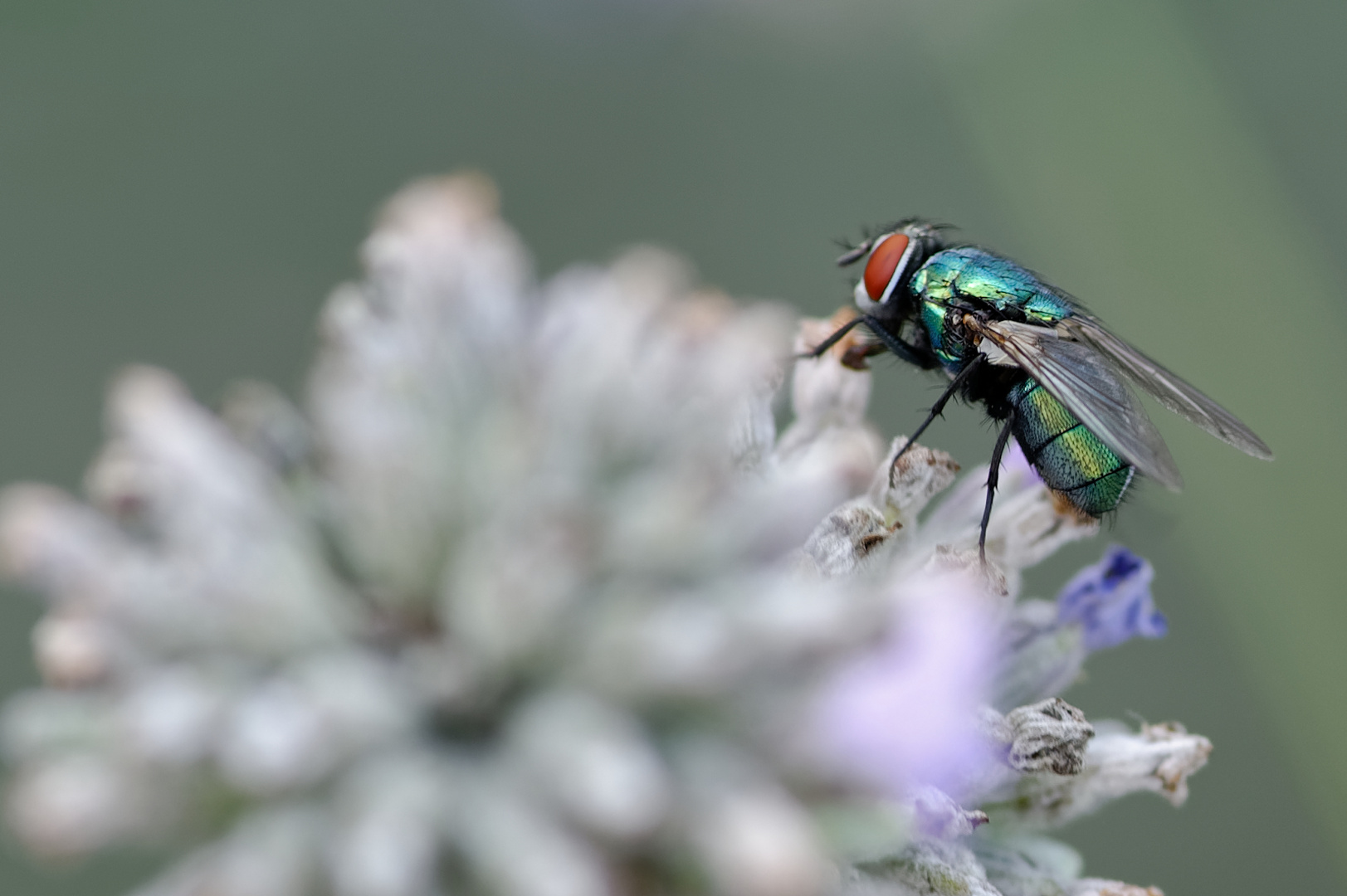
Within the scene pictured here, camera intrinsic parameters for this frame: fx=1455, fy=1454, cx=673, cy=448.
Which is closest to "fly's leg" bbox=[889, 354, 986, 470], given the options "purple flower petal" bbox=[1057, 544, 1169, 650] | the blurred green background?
"purple flower petal" bbox=[1057, 544, 1169, 650]

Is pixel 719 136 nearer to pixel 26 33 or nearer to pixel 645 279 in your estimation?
pixel 26 33

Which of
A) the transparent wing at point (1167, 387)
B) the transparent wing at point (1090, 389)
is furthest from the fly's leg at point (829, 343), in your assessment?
the transparent wing at point (1167, 387)

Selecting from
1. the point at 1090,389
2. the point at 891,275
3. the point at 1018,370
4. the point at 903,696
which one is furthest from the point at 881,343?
the point at 903,696

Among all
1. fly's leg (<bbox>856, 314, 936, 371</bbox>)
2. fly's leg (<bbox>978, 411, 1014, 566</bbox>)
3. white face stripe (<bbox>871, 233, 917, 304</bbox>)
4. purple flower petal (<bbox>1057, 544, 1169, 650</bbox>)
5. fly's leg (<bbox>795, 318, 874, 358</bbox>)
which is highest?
white face stripe (<bbox>871, 233, 917, 304</bbox>)

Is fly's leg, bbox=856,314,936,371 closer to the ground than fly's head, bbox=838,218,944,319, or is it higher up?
closer to the ground

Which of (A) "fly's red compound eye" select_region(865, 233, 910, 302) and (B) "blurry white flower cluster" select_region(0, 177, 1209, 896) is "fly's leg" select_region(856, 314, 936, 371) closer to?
(A) "fly's red compound eye" select_region(865, 233, 910, 302)

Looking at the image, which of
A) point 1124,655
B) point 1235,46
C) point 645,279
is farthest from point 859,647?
point 1235,46
